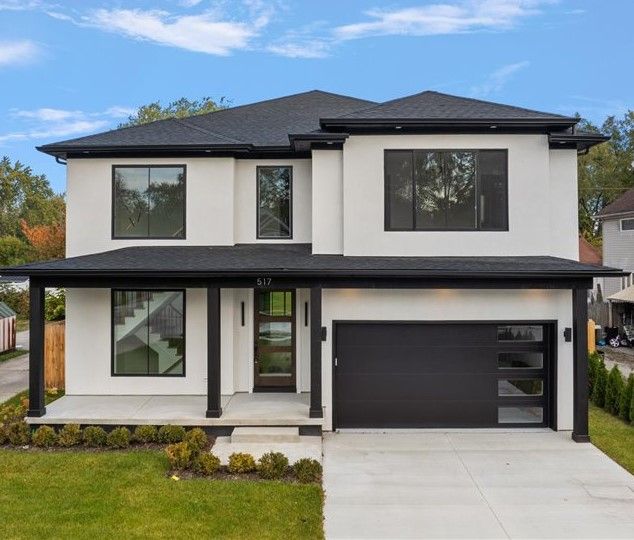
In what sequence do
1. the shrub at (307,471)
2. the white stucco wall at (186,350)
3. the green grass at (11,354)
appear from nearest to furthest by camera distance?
the shrub at (307,471)
the white stucco wall at (186,350)
the green grass at (11,354)

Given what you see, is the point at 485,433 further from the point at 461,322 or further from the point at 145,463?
the point at 145,463

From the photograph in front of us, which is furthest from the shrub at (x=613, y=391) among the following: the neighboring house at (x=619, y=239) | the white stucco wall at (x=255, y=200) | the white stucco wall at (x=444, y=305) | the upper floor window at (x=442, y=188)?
the neighboring house at (x=619, y=239)

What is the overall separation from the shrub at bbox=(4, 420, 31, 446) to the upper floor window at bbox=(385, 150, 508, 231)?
23.6ft

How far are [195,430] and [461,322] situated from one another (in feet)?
16.4

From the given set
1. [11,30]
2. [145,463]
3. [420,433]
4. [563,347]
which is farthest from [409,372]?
[11,30]

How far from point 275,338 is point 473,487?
16.9ft

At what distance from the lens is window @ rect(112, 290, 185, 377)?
10586 millimetres

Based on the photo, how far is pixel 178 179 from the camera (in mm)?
10961

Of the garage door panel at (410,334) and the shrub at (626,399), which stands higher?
the garage door panel at (410,334)

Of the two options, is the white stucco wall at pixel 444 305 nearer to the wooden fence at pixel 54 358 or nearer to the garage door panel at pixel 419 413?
the garage door panel at pixel 419 413

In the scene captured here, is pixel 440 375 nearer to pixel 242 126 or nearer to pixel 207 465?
pixel 207 465

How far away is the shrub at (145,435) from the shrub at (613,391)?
8796mm

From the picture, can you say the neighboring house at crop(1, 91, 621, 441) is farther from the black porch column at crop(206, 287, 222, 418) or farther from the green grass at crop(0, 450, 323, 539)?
the green grass at crop(0, 450, 323, 539)

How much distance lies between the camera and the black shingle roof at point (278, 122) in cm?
973
